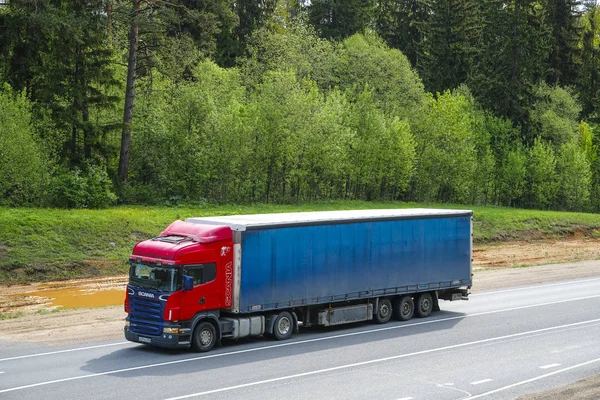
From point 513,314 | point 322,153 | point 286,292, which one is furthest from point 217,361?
point 322,153

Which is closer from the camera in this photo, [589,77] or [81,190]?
[81,190]

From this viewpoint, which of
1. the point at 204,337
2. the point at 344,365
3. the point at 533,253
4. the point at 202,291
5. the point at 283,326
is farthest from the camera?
the point at 533,253

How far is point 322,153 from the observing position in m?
59.6

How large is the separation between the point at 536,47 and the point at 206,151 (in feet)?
134

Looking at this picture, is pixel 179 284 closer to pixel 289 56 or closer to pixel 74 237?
pixel 74 237

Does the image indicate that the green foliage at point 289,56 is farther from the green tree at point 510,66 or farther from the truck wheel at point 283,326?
the truck wheel at point 283,326

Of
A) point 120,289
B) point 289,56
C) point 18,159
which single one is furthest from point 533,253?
point 18,159

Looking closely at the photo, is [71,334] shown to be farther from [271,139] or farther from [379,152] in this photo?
[379,152]

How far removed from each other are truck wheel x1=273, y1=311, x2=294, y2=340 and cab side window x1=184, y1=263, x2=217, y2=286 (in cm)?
262

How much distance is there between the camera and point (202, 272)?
2217cm

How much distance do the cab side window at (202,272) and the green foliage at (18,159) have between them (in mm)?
26347

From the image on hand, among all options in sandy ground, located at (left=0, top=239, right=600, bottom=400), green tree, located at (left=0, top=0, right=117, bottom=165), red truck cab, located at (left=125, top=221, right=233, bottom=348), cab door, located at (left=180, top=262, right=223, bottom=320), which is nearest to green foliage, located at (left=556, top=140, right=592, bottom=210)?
sandy ground, located at (left=0, top=239, right=600, bottom=400)

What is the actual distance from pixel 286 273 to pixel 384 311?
186 inches

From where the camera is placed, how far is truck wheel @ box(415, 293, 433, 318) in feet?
91.5
